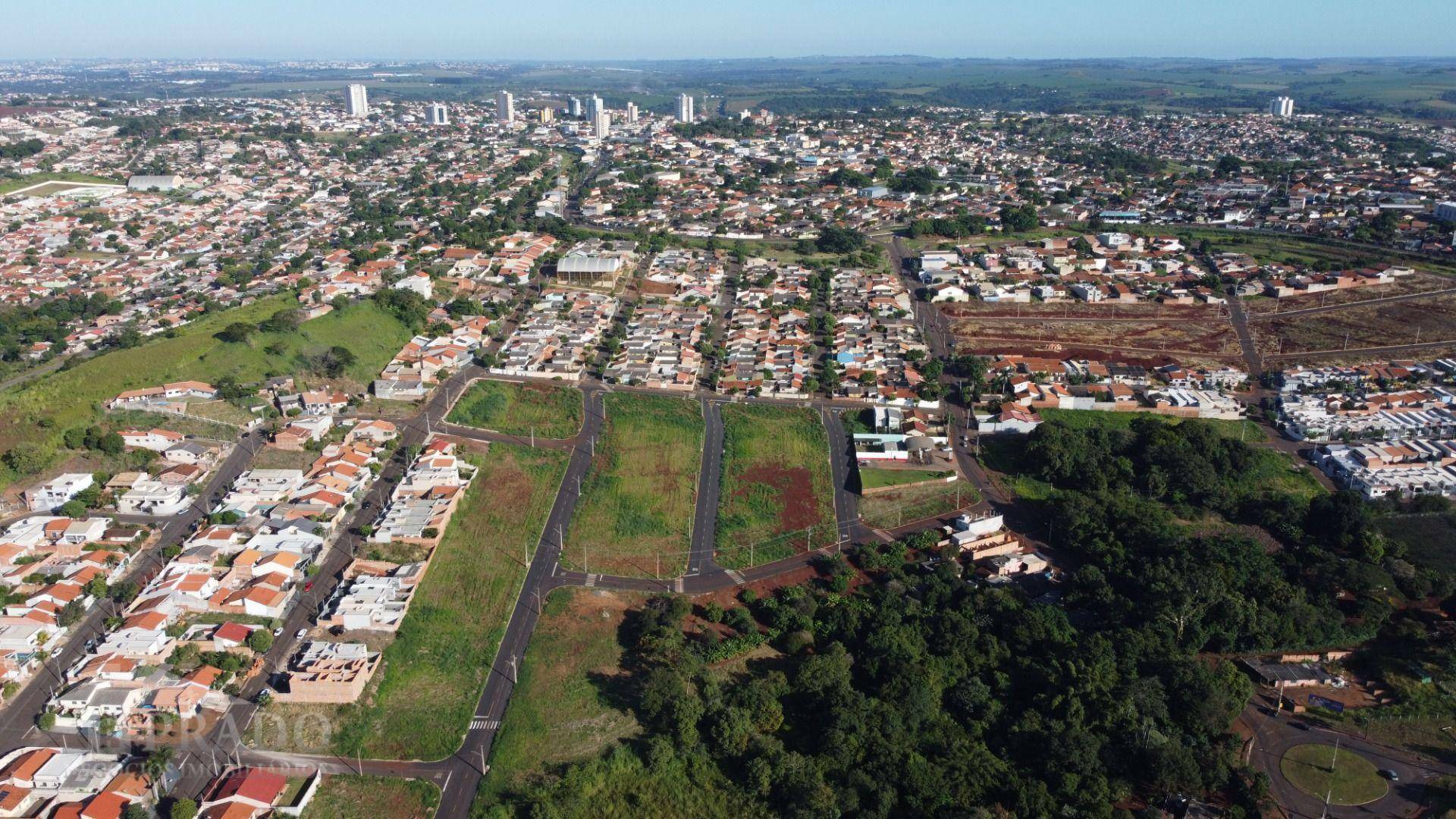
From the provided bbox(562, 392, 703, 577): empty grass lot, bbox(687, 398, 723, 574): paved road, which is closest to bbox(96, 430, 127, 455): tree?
bbox(562, 392, 703, 577): empty grass lot

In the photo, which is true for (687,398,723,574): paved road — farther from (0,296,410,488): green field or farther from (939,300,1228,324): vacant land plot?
(939,300,1228,324): vacant land plot

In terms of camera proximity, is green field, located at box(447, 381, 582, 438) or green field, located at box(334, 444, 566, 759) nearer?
green field, located at box(334, 444, 566, 759)

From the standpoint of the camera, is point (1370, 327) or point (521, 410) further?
point (1370, 327)

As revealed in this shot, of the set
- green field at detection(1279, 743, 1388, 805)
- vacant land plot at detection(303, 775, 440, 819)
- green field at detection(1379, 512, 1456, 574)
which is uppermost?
green field at detection(1379, 512, 1456, 574)

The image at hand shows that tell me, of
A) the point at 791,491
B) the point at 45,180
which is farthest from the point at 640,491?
the point at 45,180

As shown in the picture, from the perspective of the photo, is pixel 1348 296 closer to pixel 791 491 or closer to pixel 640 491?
pixel 791 491

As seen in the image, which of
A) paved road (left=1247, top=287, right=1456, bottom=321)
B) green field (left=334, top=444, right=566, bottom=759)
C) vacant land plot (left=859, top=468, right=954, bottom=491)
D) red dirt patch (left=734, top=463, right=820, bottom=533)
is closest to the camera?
green field (left=334, top=444, right=566, bottom=759)
